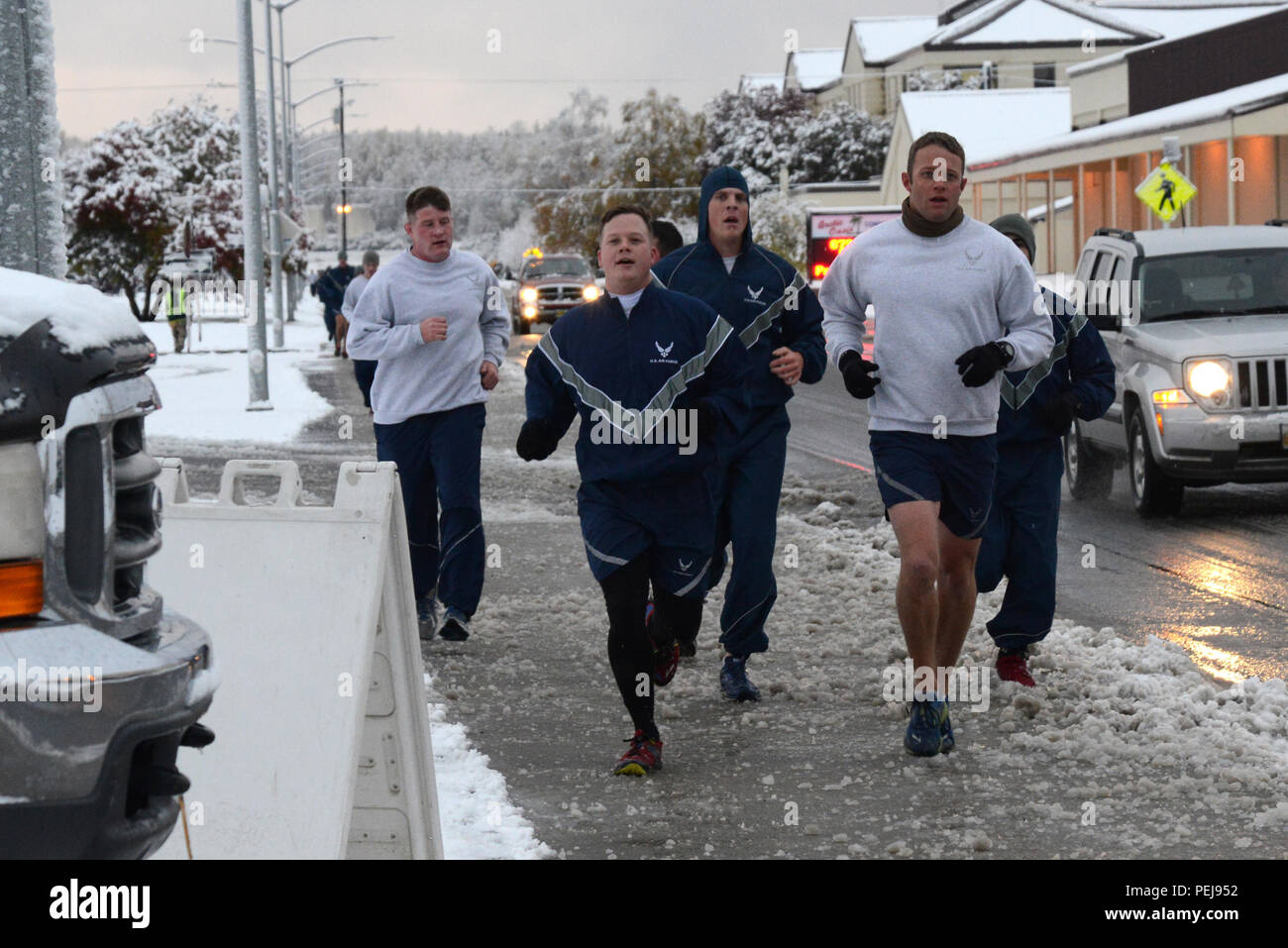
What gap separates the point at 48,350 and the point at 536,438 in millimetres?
3533

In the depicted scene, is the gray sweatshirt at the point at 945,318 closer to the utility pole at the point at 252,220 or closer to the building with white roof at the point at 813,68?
the utility pole at the point at 252,220

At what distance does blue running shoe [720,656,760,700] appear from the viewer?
771 cm

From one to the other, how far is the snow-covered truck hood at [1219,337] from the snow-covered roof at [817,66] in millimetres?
99285

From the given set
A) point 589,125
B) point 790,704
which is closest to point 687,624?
point 790,704

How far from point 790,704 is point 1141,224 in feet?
125

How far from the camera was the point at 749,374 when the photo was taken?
7.82 meters

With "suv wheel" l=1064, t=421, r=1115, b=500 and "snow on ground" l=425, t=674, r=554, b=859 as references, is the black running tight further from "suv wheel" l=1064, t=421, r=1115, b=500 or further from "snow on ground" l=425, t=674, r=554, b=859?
"suv wheel" l=1064, t=421, r=1115, b=500

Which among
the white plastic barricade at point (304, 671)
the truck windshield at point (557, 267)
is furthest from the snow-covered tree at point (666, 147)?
the white plastic barricade at point (304, 671)

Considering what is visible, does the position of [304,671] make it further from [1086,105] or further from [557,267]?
[1086,105]

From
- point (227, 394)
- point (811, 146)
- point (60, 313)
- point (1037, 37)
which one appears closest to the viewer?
point (60, 313)

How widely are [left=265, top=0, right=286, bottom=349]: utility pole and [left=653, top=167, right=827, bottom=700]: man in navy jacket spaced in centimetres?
3098

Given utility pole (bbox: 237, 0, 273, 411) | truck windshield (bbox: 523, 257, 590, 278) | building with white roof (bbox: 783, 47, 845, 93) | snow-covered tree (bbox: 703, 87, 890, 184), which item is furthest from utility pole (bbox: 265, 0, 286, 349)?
building with white roof (bbox: 783, 47, 845, 93)

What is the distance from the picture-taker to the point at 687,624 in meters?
6.93

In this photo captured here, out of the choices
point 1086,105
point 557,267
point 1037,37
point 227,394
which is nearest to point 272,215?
point 227,394
